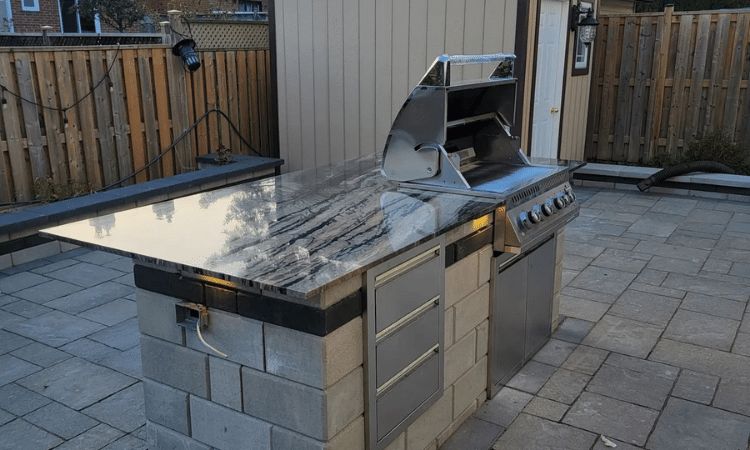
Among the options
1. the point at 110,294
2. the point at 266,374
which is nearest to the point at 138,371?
the point at 110,294

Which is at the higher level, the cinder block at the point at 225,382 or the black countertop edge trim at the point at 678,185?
the cinder block at the point at 225,382

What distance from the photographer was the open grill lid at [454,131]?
3.00m

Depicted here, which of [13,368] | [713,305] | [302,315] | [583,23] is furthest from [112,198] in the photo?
[583,23]

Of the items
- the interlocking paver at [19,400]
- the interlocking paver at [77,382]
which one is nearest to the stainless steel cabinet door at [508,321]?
the interlocking paver at [77,382]

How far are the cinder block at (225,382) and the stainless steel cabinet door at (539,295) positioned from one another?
1.72 meters

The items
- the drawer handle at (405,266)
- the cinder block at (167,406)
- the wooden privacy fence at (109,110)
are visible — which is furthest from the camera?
the wooden privacy fence at (109,110)

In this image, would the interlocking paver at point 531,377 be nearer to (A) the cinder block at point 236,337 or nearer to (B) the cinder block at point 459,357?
(B) the cinder block at point 459,357

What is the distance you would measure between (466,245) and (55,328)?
2.60m

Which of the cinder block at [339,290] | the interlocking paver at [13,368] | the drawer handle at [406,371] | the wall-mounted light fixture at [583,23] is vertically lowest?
the interlocking paver at [13,368]

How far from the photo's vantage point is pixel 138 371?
137 inches

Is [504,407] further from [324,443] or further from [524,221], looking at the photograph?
[324,443]

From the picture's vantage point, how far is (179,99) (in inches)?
264

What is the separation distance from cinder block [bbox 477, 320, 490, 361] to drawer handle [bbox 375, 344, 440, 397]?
1.50 ft

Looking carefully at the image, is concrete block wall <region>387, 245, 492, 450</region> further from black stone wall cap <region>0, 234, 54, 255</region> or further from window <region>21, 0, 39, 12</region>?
window <region>21, 0, 39, 12</region>
